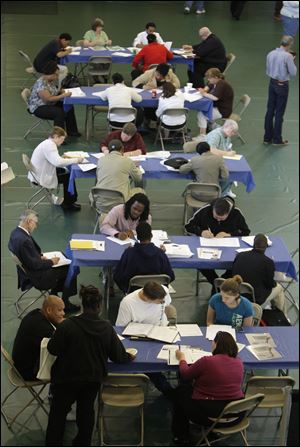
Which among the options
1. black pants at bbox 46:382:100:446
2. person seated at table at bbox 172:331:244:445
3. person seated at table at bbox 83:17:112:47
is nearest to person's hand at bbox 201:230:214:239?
person seated at table at bbox 172:331:244:445

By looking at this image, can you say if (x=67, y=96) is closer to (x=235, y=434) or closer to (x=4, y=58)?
(x=4, y=58)

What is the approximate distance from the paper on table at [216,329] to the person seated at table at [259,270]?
27.3 inches

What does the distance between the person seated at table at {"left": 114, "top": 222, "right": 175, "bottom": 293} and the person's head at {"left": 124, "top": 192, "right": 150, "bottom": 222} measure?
22.3 inches

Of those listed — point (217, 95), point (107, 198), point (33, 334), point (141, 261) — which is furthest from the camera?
point (217, 95)

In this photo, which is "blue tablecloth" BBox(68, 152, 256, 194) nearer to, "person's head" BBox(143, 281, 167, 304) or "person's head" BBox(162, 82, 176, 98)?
"person's head" BBox(162, 82, 176, 98)

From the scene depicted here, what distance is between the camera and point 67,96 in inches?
419

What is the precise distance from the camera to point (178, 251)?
702cm

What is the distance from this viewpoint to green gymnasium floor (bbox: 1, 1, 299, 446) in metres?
6.92

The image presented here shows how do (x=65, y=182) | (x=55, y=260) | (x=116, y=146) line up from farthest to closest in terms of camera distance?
(x=65, y=182) → (x=116, y=146) → (x=55, y=260)

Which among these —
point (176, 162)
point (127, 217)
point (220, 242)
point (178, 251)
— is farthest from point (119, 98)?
point (178, 251)

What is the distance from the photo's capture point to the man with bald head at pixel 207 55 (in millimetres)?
12570

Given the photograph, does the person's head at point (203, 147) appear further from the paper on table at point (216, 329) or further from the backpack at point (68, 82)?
the backpack at point (68, 82)

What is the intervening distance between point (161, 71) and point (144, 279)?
214 inches

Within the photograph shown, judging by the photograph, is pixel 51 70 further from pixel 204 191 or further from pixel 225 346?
pixel 225 346
